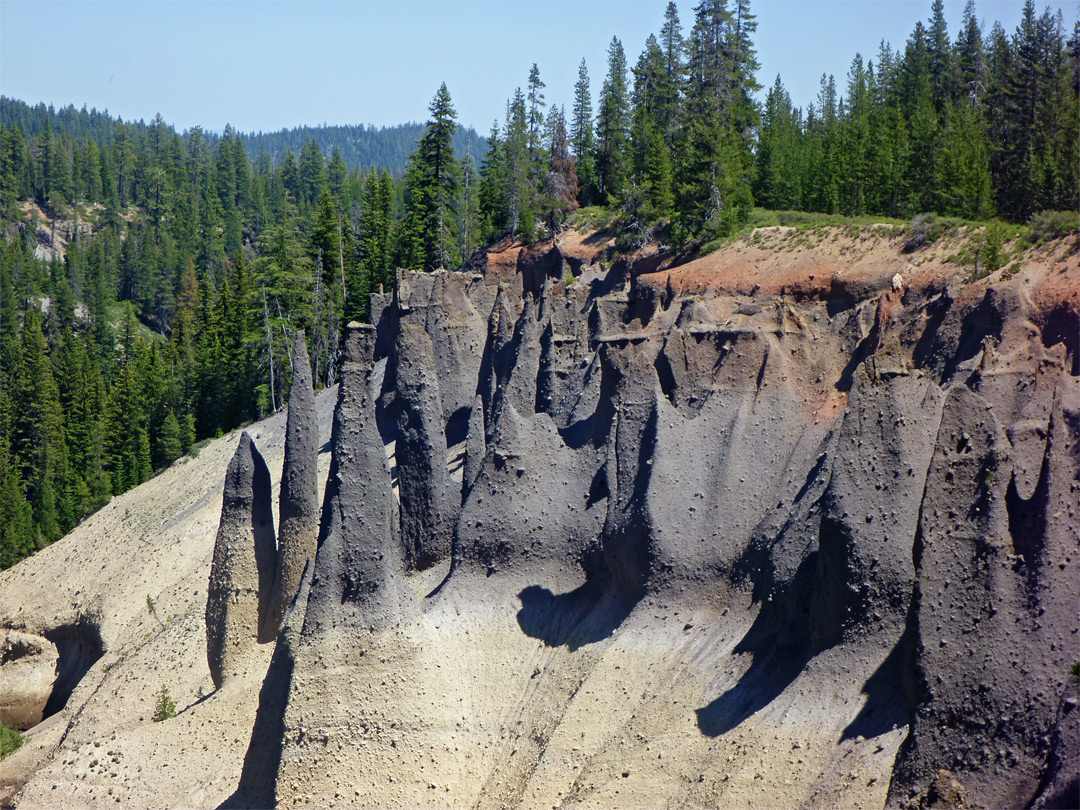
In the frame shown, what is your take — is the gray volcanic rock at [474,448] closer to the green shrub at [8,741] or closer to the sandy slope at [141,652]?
the sandy slope at [141,652]

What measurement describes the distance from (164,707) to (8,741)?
6272 millimetres

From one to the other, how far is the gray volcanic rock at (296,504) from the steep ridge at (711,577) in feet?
3.37

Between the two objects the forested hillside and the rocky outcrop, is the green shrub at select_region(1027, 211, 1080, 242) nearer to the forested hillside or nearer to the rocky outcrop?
the forested hillside

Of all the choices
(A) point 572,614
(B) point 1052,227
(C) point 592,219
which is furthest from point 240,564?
(C) point 592,219

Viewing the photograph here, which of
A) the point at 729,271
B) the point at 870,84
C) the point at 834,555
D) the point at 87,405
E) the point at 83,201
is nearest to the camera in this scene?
the point at 834,555

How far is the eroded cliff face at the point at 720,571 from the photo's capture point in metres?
14.1

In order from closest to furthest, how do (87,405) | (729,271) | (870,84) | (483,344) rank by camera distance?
(483,344)
(729,271)
(87,405)
(870,84)

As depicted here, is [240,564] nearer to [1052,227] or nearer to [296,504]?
[296,504]

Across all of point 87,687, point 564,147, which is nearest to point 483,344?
point 87,687

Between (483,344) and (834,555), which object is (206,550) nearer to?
(483,344)

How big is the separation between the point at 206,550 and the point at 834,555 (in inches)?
892

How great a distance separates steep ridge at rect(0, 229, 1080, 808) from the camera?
46.2 feet

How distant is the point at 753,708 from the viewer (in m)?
17.5

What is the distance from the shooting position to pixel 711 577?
20.4m
